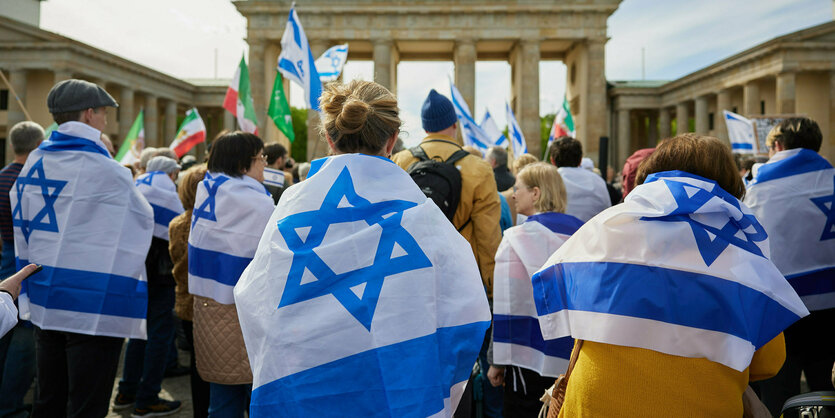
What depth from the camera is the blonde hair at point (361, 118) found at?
84.7 inches

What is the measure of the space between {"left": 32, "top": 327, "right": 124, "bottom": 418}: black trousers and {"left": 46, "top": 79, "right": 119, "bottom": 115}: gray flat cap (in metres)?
1.44

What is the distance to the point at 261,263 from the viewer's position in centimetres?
211

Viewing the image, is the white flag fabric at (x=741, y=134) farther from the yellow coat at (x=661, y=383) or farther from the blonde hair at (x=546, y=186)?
the yellow coat at (x=661, y=383)

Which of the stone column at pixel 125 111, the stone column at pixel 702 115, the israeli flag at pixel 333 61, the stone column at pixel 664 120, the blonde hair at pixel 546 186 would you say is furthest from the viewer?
the stone column at pixel 664 120

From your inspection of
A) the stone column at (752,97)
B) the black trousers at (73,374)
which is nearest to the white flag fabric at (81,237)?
the black trousers at (73,374)

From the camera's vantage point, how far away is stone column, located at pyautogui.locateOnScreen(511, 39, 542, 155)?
3781 cm

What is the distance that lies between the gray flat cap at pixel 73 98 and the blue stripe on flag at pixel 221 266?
4.01 ft

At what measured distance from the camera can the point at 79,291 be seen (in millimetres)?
3555

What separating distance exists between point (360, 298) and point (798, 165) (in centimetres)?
373

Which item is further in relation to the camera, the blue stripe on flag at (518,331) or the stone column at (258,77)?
the stone column at (258,77)

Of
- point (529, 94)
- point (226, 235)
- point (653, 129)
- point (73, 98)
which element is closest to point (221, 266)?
point (226, 235)

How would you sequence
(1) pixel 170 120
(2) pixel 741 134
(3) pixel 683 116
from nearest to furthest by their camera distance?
(2) pixel 741 134 → (3) pixel 683 116 → (1) pixel 170 120

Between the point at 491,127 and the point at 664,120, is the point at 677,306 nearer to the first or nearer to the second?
the point at 491,127

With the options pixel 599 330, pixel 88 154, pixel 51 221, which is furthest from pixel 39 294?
pixel 599 330
